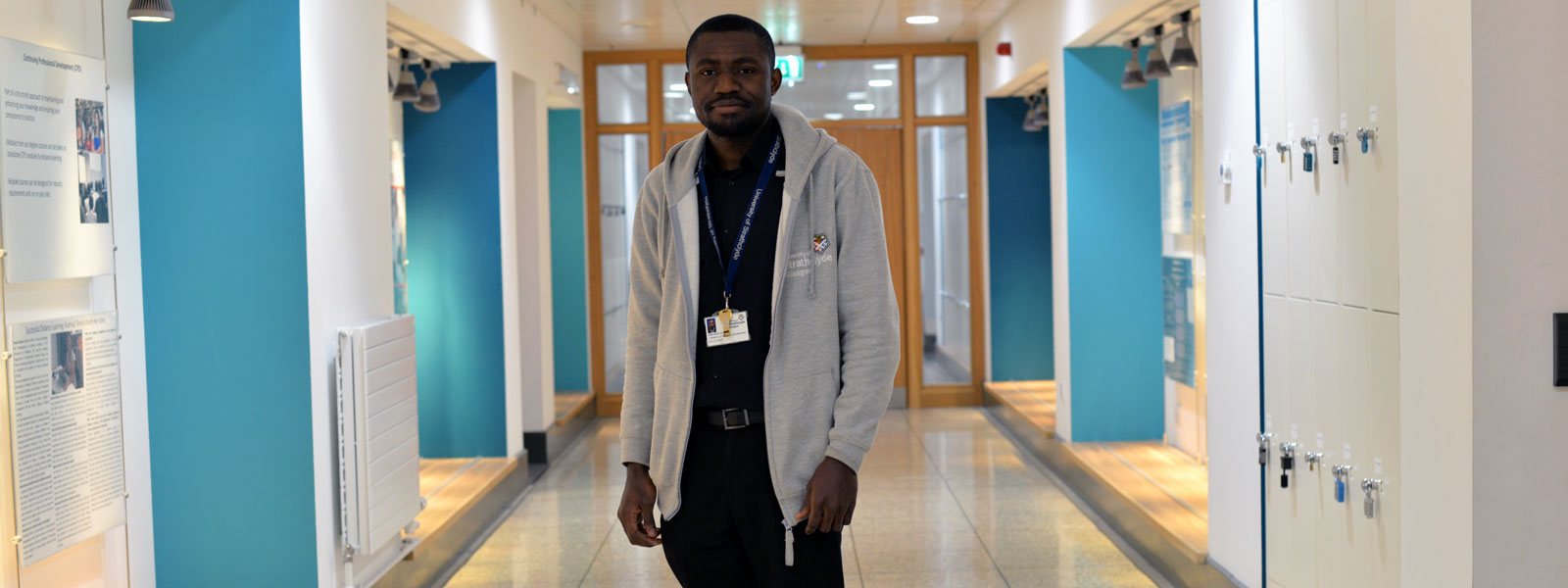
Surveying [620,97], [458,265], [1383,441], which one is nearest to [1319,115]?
[1383,441]

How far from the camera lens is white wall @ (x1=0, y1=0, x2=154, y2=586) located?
3586 millimetres

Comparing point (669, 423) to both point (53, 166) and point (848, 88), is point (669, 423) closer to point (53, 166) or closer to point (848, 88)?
point (53, 166)

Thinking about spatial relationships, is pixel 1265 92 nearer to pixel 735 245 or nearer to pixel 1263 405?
pixel 1263 405

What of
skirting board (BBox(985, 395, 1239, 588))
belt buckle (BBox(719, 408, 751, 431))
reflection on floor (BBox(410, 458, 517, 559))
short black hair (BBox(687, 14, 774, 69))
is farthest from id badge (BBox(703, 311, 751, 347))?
reflection on floor (BBox(410, 458, 517, 559))

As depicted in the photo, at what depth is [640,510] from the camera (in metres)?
2.28

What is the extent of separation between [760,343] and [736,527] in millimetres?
323

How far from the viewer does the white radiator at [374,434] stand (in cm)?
437

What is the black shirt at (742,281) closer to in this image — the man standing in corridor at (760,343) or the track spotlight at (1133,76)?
the man standing in corridor at (760,343)

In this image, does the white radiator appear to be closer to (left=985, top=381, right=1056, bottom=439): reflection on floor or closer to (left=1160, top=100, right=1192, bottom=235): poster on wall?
(left=1160, top=100, right=1192, bottom=235): poster on wall

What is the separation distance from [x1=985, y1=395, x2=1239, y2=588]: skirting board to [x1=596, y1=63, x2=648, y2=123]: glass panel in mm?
3785

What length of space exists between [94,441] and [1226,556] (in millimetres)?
3689

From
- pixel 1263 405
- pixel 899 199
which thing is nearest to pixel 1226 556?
pixel 1263 405

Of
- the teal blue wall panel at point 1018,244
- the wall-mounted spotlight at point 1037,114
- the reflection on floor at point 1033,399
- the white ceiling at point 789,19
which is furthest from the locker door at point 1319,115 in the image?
the teal blue wall panel at point 1018,244
